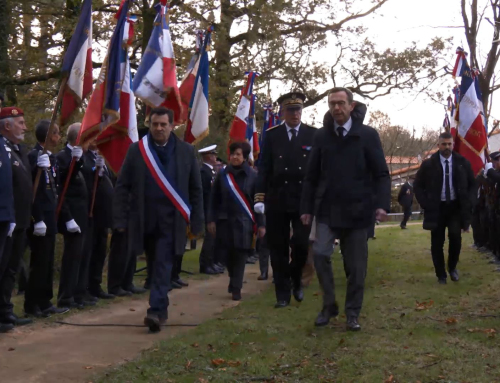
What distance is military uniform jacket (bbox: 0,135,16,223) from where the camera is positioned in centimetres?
635

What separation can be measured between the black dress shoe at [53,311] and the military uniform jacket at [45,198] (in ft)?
2.79

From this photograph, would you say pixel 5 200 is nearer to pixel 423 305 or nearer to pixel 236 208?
pixel 236 208

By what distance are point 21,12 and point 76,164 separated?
996 centimetres

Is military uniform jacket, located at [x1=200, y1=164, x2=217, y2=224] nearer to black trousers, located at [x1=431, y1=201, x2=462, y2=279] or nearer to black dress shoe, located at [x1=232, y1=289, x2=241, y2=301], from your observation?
black dress shoe, located at [x1=232, y1=289, x2=241, y2=301]

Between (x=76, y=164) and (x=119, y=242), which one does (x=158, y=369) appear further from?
(x=119, y=242)

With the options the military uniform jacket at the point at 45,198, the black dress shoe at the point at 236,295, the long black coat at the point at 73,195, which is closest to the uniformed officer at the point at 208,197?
the black dress shoe at the point at 236,295

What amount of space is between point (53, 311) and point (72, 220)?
3.29 feet

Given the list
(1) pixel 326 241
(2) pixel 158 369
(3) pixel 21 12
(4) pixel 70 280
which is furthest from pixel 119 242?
(3) pixel 21 12

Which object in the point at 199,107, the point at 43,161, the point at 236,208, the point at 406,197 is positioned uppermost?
the point at 199,107

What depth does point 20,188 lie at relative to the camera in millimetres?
6855

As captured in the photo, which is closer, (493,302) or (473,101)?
(493,302)

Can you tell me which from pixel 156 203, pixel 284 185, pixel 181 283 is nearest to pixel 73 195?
pixel 156 203

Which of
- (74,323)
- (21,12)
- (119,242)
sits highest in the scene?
(21,12)

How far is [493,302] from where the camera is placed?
8.00m
